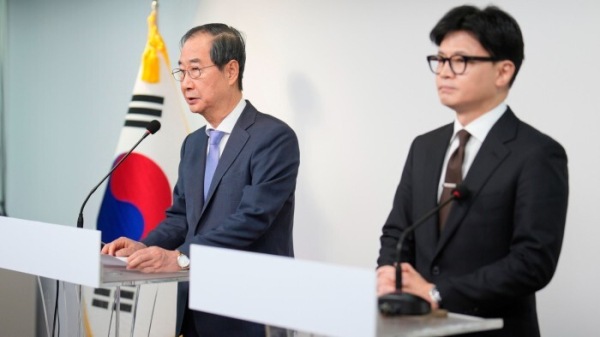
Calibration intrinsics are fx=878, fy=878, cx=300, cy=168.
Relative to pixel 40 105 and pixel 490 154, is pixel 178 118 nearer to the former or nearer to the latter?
pixel 40 105

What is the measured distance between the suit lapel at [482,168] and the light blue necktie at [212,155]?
1.11 m

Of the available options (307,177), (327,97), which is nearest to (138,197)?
(307,177)

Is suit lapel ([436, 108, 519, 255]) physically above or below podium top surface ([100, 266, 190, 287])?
above

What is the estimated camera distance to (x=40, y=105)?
588 centimetres

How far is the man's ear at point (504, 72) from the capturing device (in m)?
2.46

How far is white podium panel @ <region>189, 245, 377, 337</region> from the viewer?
6.21 feet

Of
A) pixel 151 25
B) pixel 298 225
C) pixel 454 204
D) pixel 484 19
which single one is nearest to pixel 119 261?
pixel 454 204

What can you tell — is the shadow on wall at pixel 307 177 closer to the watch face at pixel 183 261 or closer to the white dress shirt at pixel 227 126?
the white dress shirt at pixel 227 126

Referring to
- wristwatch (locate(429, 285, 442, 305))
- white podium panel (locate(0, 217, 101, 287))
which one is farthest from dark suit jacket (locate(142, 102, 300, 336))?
wristwatch (locate(429, 285, 442, 305))


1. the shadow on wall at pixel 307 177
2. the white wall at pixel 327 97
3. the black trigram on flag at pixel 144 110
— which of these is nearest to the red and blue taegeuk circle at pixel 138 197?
the black trigram on flag at pixel 144 110

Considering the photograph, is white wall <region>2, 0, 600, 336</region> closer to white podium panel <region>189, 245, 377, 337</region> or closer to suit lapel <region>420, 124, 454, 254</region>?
suit lapel <region>420, 124, 454, 254</region>

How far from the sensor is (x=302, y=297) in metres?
2.00

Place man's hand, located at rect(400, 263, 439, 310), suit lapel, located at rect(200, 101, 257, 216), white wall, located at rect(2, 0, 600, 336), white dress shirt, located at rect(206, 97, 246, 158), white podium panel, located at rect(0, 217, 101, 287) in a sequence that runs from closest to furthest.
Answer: man's hand, located at rect(400, 263, 439, 310), white podium panel, located at rect(0, 217, 101, 287), suit lapel, located at rect(200, 101, 257, 216), white dress shirt, located at rect(206, 97, 246, 158), white wall, located at rect(2, 0, 600, 336)

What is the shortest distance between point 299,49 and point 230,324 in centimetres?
174
